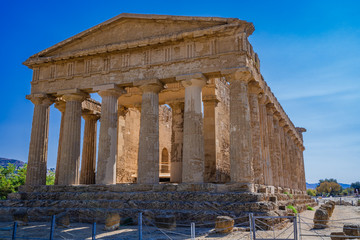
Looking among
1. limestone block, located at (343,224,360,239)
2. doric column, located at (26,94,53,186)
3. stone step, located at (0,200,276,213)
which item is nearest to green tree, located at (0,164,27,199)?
doric column, located at (26,94,53,186)

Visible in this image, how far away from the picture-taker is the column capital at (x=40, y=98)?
1891cm

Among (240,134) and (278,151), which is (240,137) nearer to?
(240,134)

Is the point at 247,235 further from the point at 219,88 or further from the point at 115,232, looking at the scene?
the point at 219,88

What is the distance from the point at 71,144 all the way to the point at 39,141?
7.07ft

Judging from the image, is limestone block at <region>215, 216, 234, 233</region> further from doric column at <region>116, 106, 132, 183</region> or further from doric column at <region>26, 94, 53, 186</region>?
doric column at <region>116, 106, 132, 183</region>

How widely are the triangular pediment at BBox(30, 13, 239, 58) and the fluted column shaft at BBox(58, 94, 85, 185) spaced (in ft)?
9.95

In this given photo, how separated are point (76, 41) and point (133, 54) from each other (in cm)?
380

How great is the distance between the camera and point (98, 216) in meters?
14.2

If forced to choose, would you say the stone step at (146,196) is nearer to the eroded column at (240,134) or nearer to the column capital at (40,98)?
the eroded column at (240,134)

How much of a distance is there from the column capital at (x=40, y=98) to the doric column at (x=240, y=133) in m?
10.3

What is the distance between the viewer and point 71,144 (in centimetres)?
1778

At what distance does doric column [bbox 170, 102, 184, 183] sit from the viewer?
20.0 metres


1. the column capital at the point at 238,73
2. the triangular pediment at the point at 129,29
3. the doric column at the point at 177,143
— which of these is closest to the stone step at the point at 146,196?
the column capital at the point at 238,73

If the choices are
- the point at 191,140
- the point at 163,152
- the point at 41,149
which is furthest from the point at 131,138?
the point at 191,140
